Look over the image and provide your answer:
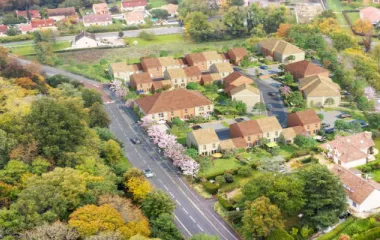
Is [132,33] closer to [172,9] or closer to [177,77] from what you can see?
[172,9]

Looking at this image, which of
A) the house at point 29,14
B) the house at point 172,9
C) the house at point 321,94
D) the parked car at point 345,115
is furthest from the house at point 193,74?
the house at point 29,14

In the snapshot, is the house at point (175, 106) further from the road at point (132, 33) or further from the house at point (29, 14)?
the house at point (29, 14)

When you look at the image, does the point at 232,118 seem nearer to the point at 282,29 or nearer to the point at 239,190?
the point at 239,190

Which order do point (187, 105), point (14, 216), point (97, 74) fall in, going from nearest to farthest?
point (14, 216)
point (187, 105)
point (97, 74)

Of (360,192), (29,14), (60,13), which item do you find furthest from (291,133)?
(29,14)

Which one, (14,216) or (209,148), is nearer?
(14,216)

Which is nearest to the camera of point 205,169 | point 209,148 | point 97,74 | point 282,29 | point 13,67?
point 205,169

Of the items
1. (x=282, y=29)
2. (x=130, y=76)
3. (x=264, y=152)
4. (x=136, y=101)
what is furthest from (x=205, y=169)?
(x=282, y=29)
